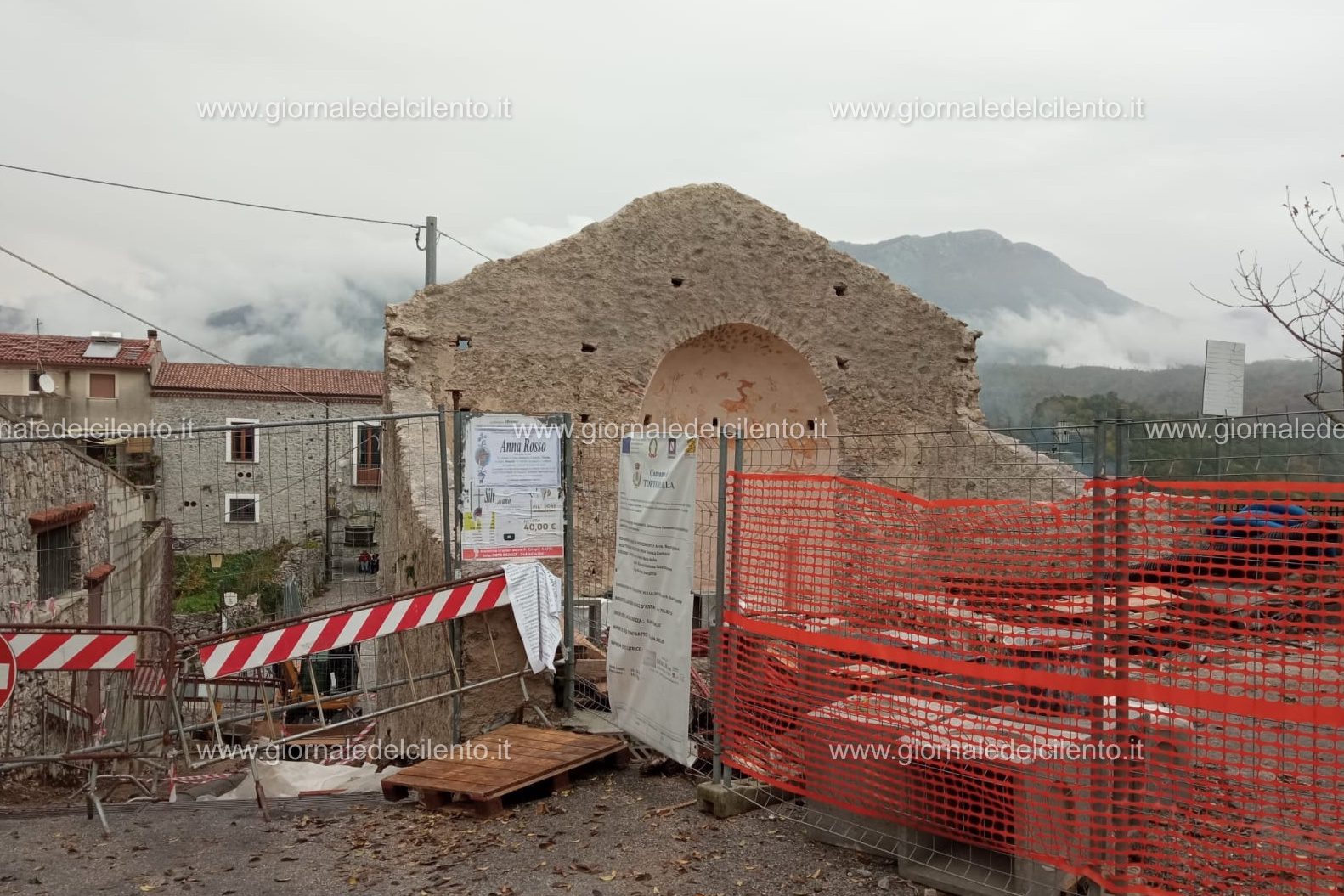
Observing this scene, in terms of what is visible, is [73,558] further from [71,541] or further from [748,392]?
[748,392]

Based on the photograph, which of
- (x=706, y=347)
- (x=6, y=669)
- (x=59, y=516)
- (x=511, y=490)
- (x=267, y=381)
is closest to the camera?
(x=6, y=669)

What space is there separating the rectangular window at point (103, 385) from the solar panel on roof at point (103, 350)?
39.5 inches

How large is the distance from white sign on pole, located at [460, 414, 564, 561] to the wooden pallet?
150cm

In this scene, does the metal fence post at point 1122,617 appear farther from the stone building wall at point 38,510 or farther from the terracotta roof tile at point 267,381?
the terracotta roof tile at point 267,381

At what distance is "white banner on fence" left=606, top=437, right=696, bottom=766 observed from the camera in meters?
6.45

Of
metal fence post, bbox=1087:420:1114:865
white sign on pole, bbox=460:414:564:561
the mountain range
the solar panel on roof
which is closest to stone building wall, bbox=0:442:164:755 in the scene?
white sign on pole, bbox=460:414:564:561

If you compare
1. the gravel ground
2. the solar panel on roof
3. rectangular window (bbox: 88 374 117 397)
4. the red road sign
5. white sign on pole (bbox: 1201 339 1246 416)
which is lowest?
the gravel ground

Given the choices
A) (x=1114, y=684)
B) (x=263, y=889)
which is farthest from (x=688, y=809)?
(x=1114, y=684)

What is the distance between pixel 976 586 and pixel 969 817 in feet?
3.54

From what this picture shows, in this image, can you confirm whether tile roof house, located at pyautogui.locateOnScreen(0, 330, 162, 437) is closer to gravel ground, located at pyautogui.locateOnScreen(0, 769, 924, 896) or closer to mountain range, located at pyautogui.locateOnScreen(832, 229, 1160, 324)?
gravel ground, located at pyautogui.locateOnScreen(0, 769, 924, 896)

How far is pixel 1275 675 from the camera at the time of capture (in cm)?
384

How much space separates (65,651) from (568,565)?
11.3 ft

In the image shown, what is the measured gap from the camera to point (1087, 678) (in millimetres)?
4258

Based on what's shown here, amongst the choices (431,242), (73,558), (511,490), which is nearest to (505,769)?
(511,490)
